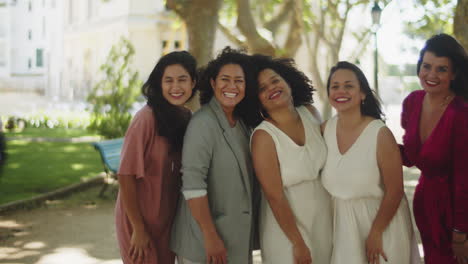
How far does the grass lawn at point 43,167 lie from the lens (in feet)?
33.9

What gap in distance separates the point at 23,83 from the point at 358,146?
2172 inches

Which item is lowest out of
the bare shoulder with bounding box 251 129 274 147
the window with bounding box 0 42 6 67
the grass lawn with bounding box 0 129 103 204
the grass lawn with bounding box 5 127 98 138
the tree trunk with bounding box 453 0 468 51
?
the grass lawn with bounding box 0 129 103 204

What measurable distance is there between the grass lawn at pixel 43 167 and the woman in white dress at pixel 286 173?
7.15m

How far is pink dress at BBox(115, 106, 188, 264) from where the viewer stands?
3.32m

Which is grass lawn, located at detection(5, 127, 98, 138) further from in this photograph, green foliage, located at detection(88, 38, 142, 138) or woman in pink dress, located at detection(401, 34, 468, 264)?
woman in pink dress, located at detection(401, 34, 468, 264)


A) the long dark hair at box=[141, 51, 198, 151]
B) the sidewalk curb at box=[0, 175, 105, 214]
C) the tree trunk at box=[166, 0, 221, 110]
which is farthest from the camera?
the sidewalk curb at box=[0, 175, 105, 214]

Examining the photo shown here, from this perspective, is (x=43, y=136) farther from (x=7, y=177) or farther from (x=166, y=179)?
(x=166, y=179)

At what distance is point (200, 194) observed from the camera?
3107 mm

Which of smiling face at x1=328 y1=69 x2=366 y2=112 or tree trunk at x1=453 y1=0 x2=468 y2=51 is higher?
tree trunk at x1=453 y1=0 x2=468 y2=51

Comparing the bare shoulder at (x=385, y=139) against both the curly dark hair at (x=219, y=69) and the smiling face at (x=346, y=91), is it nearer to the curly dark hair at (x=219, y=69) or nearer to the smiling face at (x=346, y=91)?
the smiling face at (x=346, y=91)

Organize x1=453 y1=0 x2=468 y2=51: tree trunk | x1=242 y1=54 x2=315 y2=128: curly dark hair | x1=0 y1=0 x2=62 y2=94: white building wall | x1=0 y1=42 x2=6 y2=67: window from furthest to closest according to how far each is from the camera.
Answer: x1=0 y1=42 x2=6 y2=67: window, x1=0 y1=0 x2=62 y2=94: white building wall, x1=453 y1=0 x2=468 y2=51: tree trunk, x1=242 y1=54 x2=315 y2=128: curly dark hair

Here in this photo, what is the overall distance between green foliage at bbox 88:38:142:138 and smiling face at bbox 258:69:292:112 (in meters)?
11.0

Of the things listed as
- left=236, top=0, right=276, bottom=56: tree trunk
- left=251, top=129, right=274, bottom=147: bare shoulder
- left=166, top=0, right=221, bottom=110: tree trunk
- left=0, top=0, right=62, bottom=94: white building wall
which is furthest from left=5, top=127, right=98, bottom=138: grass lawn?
left=0, top=0, right=62, bottom=94: white building wall

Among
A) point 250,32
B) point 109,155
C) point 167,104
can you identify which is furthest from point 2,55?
point 167,104
